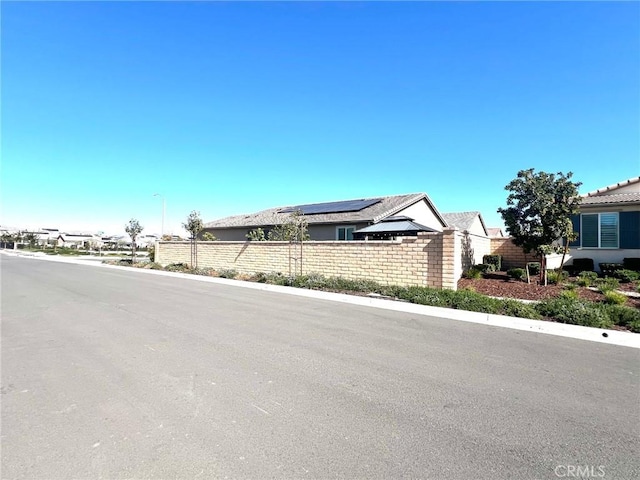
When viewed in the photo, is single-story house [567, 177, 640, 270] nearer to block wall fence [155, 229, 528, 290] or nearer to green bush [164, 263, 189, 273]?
block wall fence [155, 229, 528, 290]

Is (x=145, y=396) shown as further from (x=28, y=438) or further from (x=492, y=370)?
(x=492, y=370)

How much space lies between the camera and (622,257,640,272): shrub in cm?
1459

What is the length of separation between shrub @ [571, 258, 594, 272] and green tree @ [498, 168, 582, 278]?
4330 mm

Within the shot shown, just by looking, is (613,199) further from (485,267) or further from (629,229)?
(485,267)

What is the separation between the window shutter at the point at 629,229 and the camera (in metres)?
15.5

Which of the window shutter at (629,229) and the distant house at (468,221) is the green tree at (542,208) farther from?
the distant house at (468,221)

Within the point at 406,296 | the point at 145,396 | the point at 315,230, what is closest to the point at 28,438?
the point at 145,396

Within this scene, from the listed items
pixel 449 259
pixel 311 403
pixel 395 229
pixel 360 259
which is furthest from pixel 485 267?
pixel 311 403

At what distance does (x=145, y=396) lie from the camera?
4129 mm

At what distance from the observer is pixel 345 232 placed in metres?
23.5

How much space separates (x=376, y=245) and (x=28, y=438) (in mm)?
12118

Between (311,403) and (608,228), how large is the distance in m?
17.8

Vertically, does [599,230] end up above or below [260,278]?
above

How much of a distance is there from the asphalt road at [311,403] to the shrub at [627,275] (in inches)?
367
